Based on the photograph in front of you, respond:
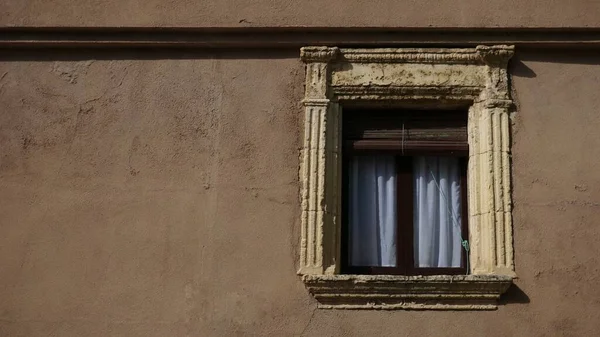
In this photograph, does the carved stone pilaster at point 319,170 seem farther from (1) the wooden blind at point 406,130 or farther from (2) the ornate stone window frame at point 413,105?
(1) the wooden blind at point 406,130

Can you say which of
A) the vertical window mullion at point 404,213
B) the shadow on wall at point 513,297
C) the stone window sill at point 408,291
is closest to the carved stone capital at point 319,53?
the vertical window mullion at point 404,213

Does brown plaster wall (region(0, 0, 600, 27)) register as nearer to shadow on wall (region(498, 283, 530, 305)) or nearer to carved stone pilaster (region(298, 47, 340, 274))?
carved stone pilaster (region(298, 47, 340, 274))

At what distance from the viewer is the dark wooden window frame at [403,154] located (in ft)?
19.2

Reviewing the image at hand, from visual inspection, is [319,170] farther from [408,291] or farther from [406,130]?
[408,291]

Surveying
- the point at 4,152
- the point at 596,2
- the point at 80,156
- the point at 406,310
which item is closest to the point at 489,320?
the point at 406,310

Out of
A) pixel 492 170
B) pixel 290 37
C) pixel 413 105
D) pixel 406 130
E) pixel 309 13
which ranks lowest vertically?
pixel 492 170

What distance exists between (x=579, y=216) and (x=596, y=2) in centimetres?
148

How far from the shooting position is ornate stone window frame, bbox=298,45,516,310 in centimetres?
549

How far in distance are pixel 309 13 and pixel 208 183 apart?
135 centimetres

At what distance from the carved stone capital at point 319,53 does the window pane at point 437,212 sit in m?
0.91

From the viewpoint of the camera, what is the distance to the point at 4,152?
5.91 metres

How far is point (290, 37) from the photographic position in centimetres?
599

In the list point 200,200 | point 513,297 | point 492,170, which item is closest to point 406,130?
point 492,170

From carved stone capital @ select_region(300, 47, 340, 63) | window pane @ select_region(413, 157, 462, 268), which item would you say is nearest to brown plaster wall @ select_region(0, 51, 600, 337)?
carved stone capital @ select_region(300, 47, 340, 63)
